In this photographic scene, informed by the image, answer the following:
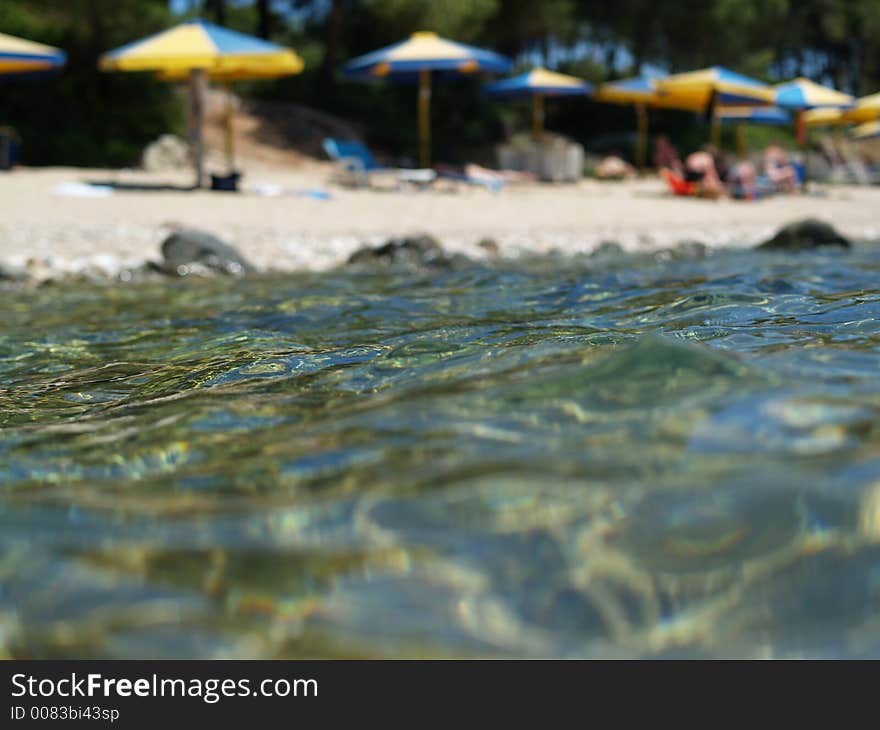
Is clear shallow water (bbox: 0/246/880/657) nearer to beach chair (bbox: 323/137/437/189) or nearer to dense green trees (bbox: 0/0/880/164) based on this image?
beach chair (bbox: 323/137/437/189)

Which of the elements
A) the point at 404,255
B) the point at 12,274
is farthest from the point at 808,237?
the point at 12,274

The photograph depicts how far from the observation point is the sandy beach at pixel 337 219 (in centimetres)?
809

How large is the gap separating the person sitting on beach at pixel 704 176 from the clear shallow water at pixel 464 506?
1201cm

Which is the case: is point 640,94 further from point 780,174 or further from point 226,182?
point 226,182

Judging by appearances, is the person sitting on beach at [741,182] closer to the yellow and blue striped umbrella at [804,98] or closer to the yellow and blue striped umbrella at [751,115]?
the yellow and blue striped umbrella at [804,98]

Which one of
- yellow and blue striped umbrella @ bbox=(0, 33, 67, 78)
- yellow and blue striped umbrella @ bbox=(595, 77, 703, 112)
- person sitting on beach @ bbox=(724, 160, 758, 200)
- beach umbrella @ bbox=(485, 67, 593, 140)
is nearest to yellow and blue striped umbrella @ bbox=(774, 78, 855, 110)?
yellow and blue striped umbrella @ bbox=(595, 77, 703, 112)

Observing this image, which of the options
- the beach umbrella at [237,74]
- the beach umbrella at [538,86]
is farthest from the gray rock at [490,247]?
the beach umbrella at [538,86]

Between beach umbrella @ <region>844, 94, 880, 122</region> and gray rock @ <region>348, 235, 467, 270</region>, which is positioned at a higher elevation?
beach umbrella @ <region>844, 94, 880, 122</region>

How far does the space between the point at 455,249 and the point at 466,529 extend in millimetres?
6873

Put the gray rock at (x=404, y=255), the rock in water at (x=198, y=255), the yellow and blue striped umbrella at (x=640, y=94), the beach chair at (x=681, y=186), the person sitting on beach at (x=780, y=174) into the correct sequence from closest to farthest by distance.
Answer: the rock in water at (x=198, y=255)
the gray rock at (x=404, y=255)
the beach chair at (x=681, y=186)
the person sitting on beach at (x=780, y=174)
the yellow and blue striped umbrella at (x=640, y=94)

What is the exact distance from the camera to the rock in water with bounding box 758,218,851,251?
7.90 metres

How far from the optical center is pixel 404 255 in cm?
752

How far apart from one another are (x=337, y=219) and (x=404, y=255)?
322 centimetres

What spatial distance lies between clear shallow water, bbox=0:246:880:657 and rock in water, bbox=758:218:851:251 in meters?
5.08
